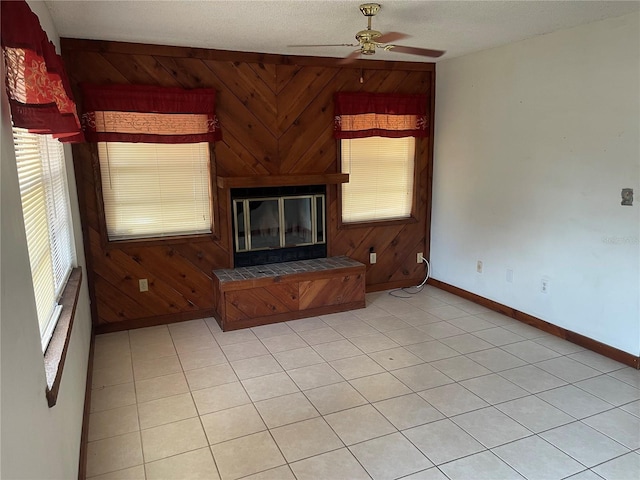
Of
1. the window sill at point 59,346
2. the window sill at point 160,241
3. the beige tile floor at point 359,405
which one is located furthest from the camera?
the window sill at point 160,241

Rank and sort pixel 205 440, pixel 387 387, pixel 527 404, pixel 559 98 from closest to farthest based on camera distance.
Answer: pixel 205 440 < pixel 527 404 < pixel 387 387 < pixel 559 98

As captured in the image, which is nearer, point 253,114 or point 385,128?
point 253,114

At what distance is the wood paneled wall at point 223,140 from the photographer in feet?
11.7

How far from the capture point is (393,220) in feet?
15.7

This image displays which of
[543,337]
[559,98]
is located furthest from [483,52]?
[543,337]

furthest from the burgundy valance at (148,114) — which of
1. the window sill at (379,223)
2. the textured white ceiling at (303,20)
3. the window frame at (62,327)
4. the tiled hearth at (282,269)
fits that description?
the window sill at (379,223)

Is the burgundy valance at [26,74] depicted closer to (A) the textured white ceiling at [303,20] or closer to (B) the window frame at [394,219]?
(A) the textured white ceiling at [303,20]

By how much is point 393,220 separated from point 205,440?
303 cm

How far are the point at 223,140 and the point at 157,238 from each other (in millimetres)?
1003

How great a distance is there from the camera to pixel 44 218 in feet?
6.85

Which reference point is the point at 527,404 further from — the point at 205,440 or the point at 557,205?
the point at 205,440

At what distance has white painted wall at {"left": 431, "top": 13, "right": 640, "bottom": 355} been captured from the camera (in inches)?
121

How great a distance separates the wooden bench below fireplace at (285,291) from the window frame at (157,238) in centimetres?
35

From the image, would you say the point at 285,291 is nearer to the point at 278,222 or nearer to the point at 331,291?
the point at 331,291
